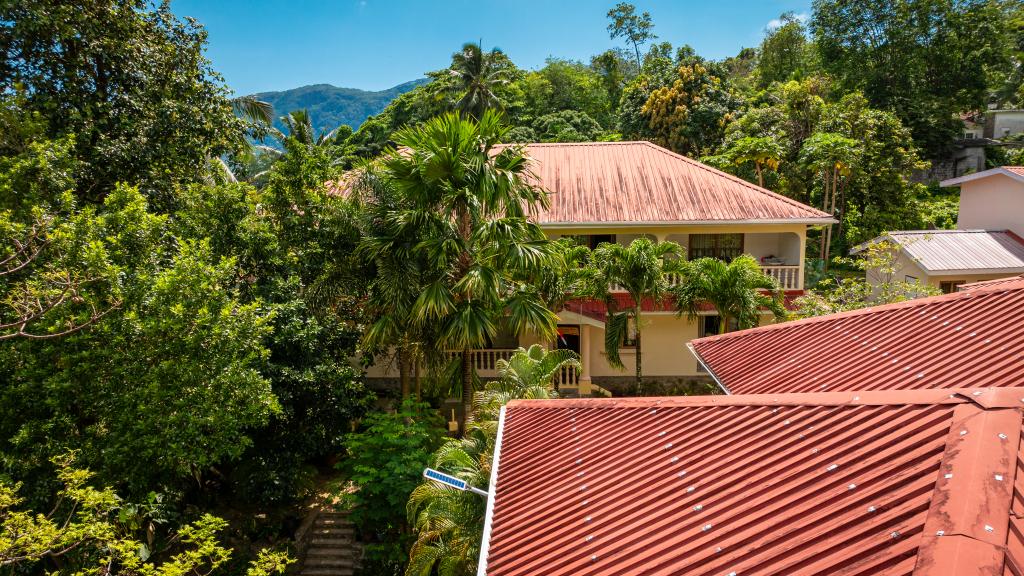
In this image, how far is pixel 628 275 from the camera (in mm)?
16438

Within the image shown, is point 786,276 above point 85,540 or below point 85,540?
above

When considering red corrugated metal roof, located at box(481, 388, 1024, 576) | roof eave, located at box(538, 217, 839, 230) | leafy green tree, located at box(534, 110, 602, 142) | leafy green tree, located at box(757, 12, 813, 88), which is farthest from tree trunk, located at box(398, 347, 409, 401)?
leafy green tree, located at box(757, 12, 813, 88)

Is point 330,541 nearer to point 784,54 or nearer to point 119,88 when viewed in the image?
point 119,88

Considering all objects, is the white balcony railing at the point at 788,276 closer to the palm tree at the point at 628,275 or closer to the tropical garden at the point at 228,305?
the tropical garden at the point at 228,305

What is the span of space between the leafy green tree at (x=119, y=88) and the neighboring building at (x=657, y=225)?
908cm

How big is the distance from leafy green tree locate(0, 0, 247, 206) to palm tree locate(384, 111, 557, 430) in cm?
652

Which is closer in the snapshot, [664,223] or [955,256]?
[664,223]

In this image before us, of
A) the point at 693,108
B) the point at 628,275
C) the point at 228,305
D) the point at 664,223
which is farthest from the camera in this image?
the point at 693,108

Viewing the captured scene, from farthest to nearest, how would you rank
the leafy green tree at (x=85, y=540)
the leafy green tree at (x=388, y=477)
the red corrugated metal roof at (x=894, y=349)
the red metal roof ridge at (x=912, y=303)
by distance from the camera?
the leafy green tree at (x=388, y=477)
the red metal roof ridge at (x=912, y=303)
the leafy green tree at (x=85, y=540)
the red corrugated metal roof at (x=894, y=349)

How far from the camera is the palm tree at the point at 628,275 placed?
16234 mm

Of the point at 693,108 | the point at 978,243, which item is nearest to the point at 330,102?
the point at 693,108

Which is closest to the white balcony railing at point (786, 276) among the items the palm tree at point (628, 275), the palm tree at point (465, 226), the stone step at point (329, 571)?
the palm tree at point (628, 275)

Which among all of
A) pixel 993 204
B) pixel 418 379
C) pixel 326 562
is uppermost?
Answer: pixel 993 204

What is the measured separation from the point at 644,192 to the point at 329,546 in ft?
47.6
